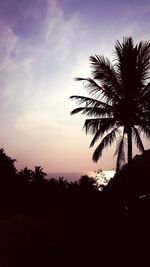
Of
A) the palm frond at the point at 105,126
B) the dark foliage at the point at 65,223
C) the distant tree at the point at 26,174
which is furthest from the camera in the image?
the palm frond at the point at 105,126

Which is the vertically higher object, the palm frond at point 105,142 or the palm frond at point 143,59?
the palm frond at point 143,59

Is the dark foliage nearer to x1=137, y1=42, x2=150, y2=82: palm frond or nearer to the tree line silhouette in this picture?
the tree line silhouette

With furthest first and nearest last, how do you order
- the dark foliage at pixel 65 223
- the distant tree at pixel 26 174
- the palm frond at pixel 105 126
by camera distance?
the palm frond at pixel 105 126, the distant tree at pixel 26 174, the dark foliage at pixel 65 223

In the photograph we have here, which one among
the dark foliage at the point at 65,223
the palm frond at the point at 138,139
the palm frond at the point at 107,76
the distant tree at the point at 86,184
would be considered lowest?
the dark foliage at the point at 65,223

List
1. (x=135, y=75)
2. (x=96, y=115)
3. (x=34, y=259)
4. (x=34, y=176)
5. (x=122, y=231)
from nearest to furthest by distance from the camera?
1. (x=34, y=259)
2. (x=122, y=231)
3. (x=34, y=176)
4. (x=135, y=75)
5. (x=96, y=115)

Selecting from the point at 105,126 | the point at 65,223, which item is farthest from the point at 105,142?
the point at 65,223

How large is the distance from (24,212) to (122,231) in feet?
11.6

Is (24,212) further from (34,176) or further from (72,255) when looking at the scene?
(72,255)

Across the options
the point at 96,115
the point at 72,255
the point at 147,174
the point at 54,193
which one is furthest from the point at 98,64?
the point at 72,255

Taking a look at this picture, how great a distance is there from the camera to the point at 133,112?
48.1ft

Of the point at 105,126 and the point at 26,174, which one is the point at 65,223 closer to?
the point at 26,174

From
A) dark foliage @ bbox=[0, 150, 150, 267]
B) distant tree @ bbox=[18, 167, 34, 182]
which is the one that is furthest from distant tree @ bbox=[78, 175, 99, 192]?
distant tree @ bbox=[18, 167, 34, 182]

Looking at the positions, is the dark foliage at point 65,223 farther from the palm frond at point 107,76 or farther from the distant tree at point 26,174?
the palm frond at point 107,76

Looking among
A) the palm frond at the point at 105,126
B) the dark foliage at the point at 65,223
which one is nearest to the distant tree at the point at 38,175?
the dark foliage at the point at 65,223
